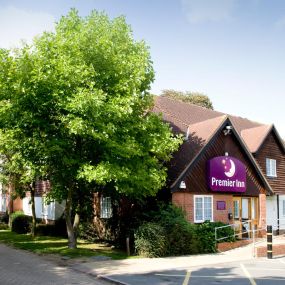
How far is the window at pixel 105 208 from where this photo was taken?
2515cm

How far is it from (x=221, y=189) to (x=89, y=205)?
308 inches

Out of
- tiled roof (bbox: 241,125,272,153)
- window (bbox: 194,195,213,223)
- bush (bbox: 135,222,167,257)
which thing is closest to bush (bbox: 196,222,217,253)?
window (bbox: 194,195,213,223)

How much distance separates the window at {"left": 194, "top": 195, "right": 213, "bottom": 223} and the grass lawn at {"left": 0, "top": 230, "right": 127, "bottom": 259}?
16.5 ft

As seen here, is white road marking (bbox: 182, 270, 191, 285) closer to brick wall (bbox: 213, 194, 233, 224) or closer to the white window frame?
brick wall (bbox: 213, 194, 233, 224)

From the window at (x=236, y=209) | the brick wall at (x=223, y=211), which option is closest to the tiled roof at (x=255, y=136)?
the window at (x=236, y=209)

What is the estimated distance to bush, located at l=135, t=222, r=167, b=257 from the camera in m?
18.7

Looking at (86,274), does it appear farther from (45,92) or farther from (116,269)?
(45,92)

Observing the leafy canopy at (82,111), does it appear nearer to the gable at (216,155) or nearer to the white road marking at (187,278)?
the gable at (216,155)

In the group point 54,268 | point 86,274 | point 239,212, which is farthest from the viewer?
point 239,212

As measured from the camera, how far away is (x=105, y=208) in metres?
25.7

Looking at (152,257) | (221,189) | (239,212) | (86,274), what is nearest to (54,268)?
(86,274)

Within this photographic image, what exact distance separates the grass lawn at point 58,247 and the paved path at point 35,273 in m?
1.76

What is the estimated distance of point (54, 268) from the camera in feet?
52.4

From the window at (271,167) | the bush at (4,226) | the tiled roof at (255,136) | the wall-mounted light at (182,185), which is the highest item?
the tiled roof at (255,136)
